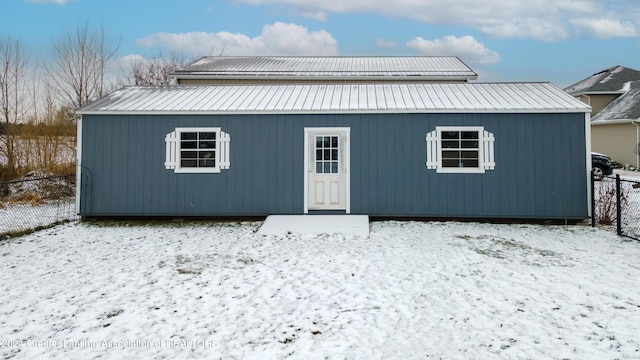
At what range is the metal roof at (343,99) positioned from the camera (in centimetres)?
870

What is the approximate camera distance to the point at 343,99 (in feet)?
31.6

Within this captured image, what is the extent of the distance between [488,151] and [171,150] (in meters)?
7.38

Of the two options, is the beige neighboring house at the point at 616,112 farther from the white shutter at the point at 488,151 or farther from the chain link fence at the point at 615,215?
the white shutter at the point at 488,151

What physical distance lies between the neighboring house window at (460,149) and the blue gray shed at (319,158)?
0.02 meters

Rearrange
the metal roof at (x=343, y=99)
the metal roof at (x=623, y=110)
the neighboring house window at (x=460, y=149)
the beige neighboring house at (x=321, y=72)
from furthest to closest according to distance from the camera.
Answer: the metal roof at (x=623, y=110) → the beige neighboring house at (x=321, y=72) → the metal roof at (x=343, y=99) → the neighboring house window at (x=460, y=149)

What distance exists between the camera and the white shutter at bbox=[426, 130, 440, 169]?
8609mm

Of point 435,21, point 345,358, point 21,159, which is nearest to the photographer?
point 345,358

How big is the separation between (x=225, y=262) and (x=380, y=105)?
5320 millimetres

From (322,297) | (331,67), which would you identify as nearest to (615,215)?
(322,297)

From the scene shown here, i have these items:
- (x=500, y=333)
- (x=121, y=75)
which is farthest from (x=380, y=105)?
(x=121, y=75)

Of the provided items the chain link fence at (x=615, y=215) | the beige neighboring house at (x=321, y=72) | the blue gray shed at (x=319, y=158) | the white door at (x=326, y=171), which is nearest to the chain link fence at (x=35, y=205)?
the blue gray shed at (x=319, y=158)

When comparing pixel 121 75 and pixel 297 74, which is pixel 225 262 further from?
pixel 121 75

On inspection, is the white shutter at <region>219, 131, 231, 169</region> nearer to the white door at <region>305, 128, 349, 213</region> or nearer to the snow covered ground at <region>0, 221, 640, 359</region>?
the white door at <region>305, 128, 349, 213</region>

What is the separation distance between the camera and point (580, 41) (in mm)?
18250
